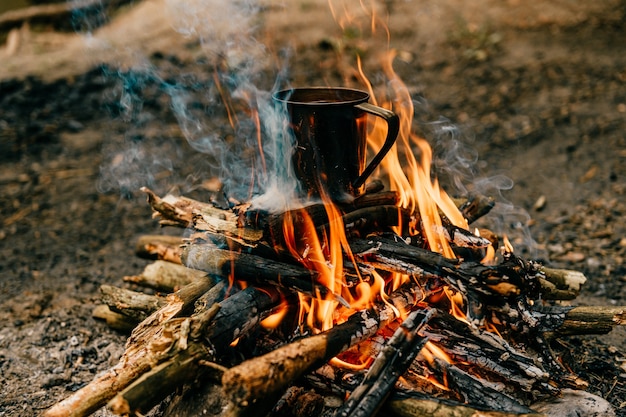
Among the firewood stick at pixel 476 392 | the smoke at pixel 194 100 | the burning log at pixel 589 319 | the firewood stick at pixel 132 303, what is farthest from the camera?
the smoke at pixel 194 100

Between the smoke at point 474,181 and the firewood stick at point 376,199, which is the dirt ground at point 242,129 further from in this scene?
the firewood stick at point 376,199

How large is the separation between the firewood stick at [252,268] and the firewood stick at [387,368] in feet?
0.91

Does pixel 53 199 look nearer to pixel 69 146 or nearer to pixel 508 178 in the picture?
pixel 69 146

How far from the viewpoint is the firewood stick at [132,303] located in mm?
2824

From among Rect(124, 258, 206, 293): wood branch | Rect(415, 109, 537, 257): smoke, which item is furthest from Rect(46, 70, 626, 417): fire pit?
Rect(415, 109, 537, 257): smoke

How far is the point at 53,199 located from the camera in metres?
5.26

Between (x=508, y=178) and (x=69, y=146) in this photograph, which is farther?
(x=69, y=146)

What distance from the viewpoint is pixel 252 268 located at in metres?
2.25

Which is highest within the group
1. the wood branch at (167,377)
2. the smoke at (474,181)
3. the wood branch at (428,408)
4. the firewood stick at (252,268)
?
the firewood stick at (252,268)

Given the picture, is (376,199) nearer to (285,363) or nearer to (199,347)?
(285,363)

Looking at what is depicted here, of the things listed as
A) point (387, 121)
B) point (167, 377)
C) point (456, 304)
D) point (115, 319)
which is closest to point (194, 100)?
point (115, 319)

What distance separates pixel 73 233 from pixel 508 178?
449 centimetres

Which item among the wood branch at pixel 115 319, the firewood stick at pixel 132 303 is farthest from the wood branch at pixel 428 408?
the wood branch at pixel 115 319

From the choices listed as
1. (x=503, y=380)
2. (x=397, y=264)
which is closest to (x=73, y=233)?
(x=397, y=264)
